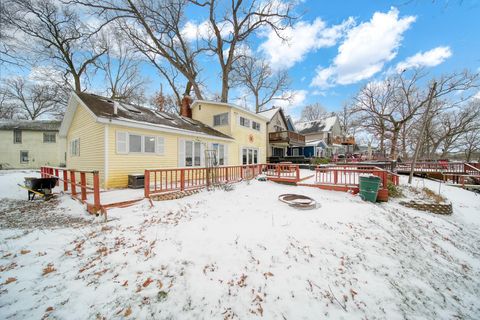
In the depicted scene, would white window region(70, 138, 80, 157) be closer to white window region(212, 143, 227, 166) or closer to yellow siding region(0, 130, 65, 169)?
white window region(212, 143, 227, 166)

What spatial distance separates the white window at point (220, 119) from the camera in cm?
1442

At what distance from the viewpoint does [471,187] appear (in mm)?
10992

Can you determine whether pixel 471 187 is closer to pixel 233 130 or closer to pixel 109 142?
pixel 233 130

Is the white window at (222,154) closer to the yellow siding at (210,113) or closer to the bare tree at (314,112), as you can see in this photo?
the yellow siding at (210,113)

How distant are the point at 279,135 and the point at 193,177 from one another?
13.9 meters

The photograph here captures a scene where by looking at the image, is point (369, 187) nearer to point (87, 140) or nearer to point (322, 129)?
point (87, 140)

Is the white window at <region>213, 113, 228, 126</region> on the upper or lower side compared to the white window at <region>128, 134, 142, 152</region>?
upper

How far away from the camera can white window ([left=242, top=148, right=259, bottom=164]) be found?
1563 centimetres

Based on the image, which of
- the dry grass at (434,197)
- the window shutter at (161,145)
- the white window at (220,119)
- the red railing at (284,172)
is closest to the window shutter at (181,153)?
the window shutter at (161,145)

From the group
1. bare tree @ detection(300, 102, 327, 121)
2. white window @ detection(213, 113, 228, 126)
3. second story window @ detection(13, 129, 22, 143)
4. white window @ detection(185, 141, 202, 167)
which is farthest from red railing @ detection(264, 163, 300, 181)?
bare tree @ detection(300, 102, 327, 121)

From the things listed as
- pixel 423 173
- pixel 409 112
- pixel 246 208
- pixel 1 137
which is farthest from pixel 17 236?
pixel 409 112

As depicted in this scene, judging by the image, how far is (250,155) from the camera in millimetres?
16406

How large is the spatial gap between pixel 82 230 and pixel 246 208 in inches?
163

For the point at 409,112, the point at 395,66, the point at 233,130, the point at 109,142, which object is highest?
the point at 395,66
